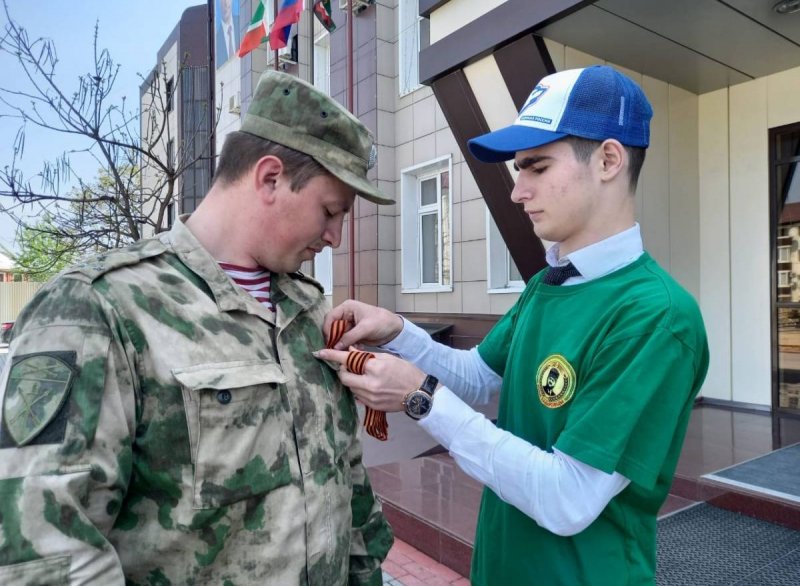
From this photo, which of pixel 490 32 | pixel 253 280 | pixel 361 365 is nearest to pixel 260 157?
pixel 253 280

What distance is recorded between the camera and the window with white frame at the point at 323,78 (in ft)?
35.5

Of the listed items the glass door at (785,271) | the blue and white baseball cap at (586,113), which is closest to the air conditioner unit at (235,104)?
the glass door at (785,271)

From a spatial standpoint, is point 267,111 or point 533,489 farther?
point 267,111

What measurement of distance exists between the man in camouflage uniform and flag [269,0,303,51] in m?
6.96

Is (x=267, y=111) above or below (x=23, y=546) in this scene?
above

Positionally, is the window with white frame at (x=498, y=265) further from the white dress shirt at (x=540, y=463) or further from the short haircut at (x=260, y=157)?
the short haircut at (x=260, y=157)

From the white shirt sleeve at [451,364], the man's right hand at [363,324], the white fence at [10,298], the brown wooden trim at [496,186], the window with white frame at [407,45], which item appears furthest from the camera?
the white fence at [10,298]

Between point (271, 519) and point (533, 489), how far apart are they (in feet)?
1.85

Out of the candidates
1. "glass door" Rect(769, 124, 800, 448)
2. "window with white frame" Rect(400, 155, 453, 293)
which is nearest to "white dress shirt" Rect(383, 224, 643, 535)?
"glass door" Rect(769, 124, 800, 448)

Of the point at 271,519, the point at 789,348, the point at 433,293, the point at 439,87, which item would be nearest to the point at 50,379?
the point at 271,519

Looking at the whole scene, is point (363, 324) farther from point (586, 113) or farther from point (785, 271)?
point (785, 271)

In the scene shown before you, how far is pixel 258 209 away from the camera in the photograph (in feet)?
4.45

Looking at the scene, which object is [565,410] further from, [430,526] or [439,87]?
[439,87]

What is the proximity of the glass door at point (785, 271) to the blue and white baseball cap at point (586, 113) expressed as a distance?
4.40 meters
